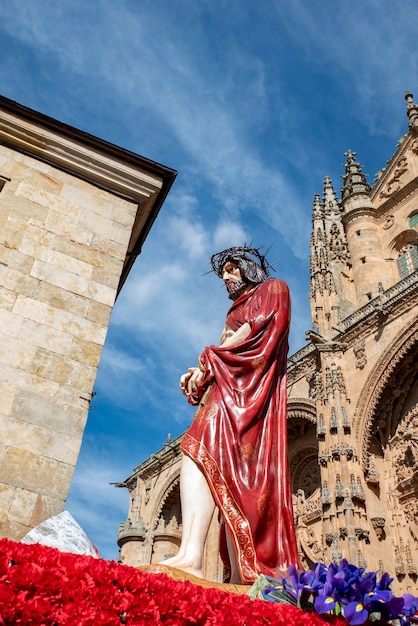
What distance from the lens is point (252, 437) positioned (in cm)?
406

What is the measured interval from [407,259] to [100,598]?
79.6ft

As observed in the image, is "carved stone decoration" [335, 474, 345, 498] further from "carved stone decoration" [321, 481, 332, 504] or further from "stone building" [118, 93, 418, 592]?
"carved stone decoration" [321, 481, 332, 504]

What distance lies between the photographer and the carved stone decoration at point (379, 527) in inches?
636

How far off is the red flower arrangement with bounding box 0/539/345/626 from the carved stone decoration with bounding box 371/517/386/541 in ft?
51.0

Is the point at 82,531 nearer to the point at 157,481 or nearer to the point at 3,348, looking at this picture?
the point at 3,348

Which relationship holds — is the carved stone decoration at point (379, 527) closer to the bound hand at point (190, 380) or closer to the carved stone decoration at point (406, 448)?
the carved stone decoration at point (406, 448)

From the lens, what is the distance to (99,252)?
5.91 metres

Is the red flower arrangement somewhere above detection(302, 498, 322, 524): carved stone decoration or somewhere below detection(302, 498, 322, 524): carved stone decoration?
below

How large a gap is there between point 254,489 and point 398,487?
15204 mm

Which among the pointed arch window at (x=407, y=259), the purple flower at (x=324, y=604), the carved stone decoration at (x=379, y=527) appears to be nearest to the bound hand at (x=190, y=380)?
the purple flower at (x=324, y=604)

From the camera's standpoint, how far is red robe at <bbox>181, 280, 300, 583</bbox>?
11.9 ft

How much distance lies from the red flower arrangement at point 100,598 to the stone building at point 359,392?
14.1m

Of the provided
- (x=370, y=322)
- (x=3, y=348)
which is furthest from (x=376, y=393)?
(x=3, y=348)

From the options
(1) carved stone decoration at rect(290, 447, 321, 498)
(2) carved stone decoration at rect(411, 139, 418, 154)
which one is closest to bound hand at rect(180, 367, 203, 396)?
(1) carved stone decoration at rect(290, 447, 321, 498)
